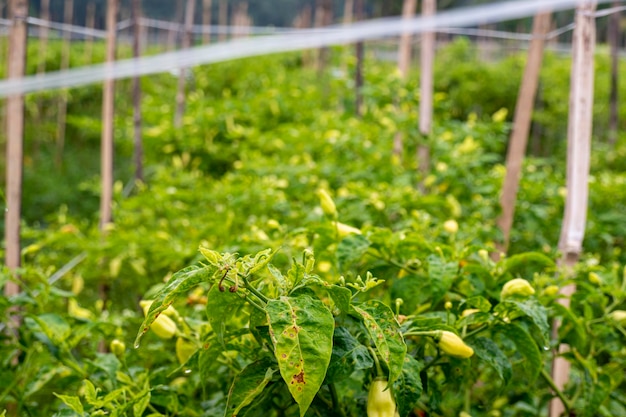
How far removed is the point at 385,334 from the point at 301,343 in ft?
0.29

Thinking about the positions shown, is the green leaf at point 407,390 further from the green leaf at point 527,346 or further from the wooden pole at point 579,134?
the wooden pole at point 579,134

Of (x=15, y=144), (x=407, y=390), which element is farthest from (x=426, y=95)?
(x=407, y=390)

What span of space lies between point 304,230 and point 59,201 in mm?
4354

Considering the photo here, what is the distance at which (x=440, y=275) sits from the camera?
2.52 ft

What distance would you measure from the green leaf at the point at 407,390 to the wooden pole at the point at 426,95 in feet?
4.26

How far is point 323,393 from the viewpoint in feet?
2.31

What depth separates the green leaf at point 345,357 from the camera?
1.96 feet

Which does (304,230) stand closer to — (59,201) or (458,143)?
(458,143)

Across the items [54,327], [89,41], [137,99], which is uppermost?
[89,41]

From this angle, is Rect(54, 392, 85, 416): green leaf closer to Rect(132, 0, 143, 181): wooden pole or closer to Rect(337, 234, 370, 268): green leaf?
Rect(337, 234, 370, 268): green leaf

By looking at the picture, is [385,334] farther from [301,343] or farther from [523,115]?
[523,115]

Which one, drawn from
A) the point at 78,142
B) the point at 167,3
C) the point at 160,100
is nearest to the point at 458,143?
the point at 160,100

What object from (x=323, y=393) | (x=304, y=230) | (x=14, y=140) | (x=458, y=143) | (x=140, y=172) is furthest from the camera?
(x=140, y=172)

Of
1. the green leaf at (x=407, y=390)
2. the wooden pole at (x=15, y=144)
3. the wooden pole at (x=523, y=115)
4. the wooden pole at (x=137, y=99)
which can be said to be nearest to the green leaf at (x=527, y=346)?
the green leaf at (x=407, y=390)
